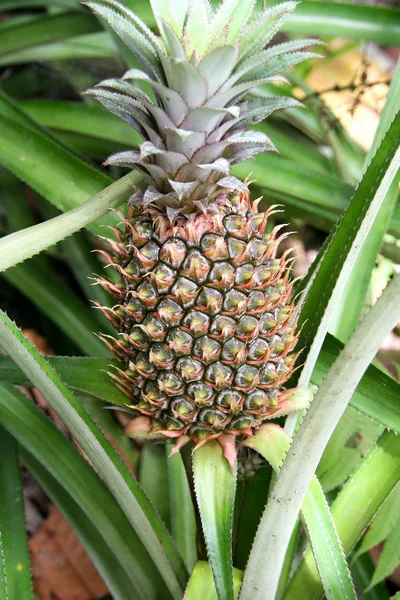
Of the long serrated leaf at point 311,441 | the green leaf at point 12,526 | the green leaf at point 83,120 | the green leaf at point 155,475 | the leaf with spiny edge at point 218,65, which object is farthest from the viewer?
the green leaf at point 83,120

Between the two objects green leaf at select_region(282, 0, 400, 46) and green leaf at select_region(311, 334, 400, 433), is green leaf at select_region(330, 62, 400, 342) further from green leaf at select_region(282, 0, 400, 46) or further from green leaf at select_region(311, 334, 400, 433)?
green leaf at select_region(282, 0, 400, 46)

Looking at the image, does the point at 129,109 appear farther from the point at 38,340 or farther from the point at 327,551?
the point at 38,340

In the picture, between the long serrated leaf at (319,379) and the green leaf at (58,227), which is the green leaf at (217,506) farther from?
the green leaf at (58,227)

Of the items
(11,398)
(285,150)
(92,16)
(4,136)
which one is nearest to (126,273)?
(11,398)

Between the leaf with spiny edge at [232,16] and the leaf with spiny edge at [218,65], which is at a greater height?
the leaf with spiny edge at [232,16]

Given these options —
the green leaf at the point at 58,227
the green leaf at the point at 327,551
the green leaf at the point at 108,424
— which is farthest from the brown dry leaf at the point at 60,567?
the green leaf at the point at 58,227
